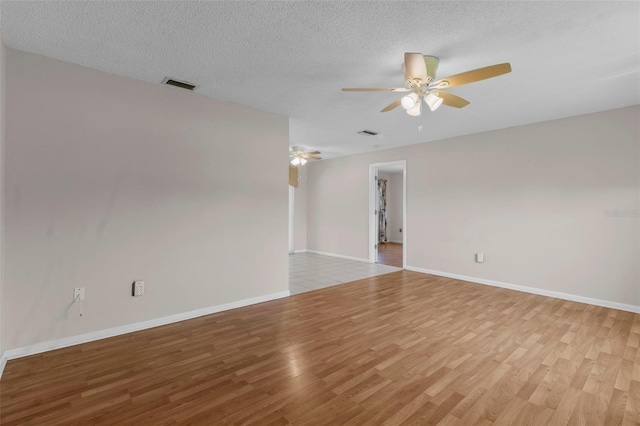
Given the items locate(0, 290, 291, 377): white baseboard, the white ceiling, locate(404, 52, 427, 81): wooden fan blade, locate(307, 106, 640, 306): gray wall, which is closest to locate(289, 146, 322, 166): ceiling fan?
locate(307, 106, 640, 306): gray wall

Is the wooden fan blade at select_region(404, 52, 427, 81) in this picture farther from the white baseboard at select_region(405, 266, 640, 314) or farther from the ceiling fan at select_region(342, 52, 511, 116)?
the white baseboard at select_region(405, 266, 640, 314)

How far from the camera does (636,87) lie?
10.2 feet

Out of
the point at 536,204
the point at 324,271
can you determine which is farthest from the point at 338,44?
the point at 324,271

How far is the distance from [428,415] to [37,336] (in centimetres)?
310

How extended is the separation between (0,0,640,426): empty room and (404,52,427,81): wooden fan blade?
0.02m

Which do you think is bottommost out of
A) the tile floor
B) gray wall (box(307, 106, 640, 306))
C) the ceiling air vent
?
the tile floor

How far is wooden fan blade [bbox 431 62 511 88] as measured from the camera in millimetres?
2074

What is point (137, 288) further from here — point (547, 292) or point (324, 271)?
point (547, 292)

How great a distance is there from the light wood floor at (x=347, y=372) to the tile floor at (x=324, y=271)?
1309 millimetres

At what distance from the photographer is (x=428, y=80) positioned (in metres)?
2.55

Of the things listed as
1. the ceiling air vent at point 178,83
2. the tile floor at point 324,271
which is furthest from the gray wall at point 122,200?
the tile floor at point 324,271

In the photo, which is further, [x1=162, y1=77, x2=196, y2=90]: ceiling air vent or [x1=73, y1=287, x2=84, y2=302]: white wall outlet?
[x1=162, y1=77, x2=196, y2=90]: ceiling air vent

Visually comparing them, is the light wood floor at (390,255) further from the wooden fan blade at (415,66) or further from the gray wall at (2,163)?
the gray wall at (2,163)

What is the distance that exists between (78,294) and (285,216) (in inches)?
93.6
